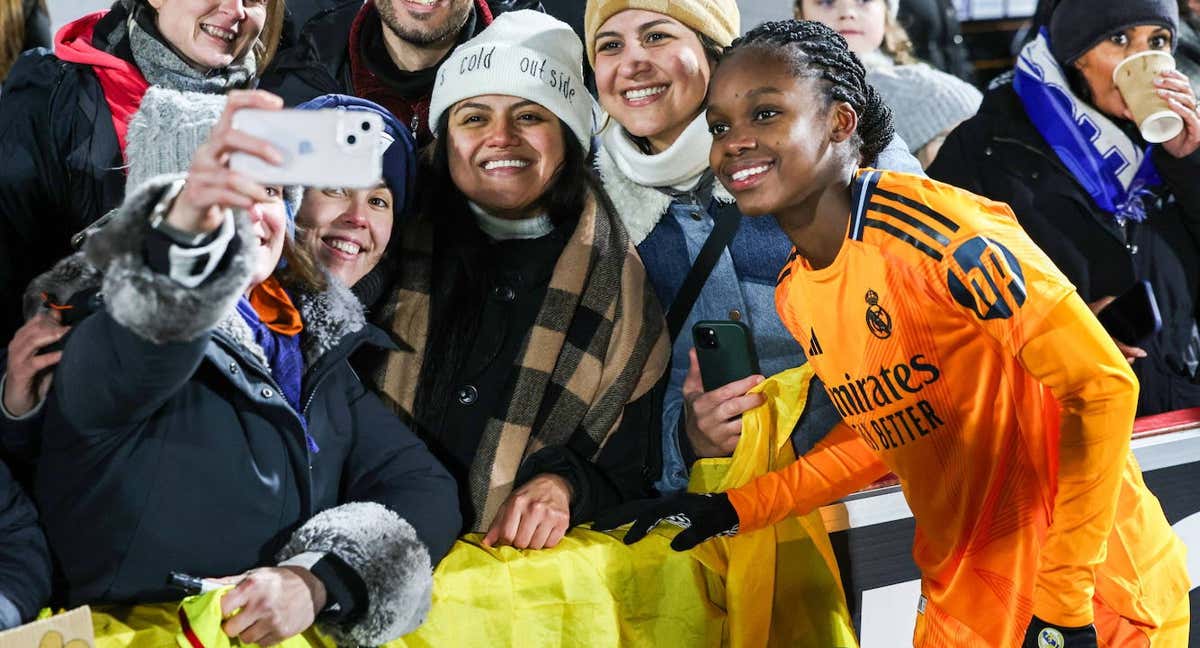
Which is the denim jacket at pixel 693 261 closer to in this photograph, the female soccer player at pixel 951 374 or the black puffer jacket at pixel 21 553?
the female soccer player at pixel 951 374

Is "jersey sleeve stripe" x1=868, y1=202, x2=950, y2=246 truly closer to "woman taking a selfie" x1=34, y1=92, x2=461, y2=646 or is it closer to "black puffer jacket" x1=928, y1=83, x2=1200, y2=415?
"woman taking a selfie" x1=34, y1=92, x2=461, y2=646

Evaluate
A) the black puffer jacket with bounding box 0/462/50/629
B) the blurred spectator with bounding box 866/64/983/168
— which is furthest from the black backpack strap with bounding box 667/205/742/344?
the black puffer jacket with bounding box 0/462/50/629

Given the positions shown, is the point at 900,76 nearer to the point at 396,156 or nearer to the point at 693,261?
the point at 693,261

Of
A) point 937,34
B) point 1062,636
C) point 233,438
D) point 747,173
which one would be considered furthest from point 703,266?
point 937,34

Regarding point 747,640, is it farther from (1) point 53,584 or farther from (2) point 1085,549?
(1) point 53,584

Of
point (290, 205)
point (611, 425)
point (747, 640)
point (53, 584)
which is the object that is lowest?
point (747, 640)

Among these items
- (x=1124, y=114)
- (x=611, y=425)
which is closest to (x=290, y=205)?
(x=611, y=425)

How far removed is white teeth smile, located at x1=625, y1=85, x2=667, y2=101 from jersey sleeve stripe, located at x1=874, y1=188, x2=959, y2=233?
0.63 metres

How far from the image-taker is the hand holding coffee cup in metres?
2.99

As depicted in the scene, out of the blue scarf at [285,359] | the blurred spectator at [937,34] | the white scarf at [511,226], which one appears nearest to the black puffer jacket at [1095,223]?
the blurred spectator at [937,34]

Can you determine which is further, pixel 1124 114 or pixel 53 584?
pixel 1124 114

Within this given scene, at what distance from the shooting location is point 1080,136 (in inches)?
126

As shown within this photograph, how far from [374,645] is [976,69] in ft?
7.86

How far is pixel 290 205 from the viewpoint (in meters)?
2.00
